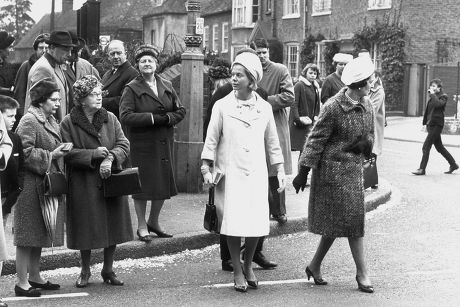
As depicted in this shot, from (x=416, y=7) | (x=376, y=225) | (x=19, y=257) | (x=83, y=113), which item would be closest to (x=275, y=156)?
(x=83, y=113)

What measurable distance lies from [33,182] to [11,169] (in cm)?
52

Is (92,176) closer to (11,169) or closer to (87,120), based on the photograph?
(87,120)

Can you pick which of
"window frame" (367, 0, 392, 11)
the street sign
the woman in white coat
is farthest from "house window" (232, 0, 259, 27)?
the woman in white coat

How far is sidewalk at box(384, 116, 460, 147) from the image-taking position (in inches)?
1021

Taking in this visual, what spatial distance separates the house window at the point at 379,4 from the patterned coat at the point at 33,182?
30.2m

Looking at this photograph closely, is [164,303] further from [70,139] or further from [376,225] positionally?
[376,225]

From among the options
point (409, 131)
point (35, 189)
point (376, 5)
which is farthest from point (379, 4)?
point (35, 189)

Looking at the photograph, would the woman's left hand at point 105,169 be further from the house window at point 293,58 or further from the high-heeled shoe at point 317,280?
the house window at point 293,58

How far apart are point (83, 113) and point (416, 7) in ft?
94.7

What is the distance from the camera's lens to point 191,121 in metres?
11.8

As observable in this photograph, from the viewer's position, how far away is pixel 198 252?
891 centimetres

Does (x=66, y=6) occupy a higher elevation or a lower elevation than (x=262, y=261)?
higher

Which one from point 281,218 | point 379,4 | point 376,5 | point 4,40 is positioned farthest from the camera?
point 376,5

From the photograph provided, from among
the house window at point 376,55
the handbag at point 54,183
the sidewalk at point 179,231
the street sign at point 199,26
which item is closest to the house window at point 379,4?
the house window at point 376,55
